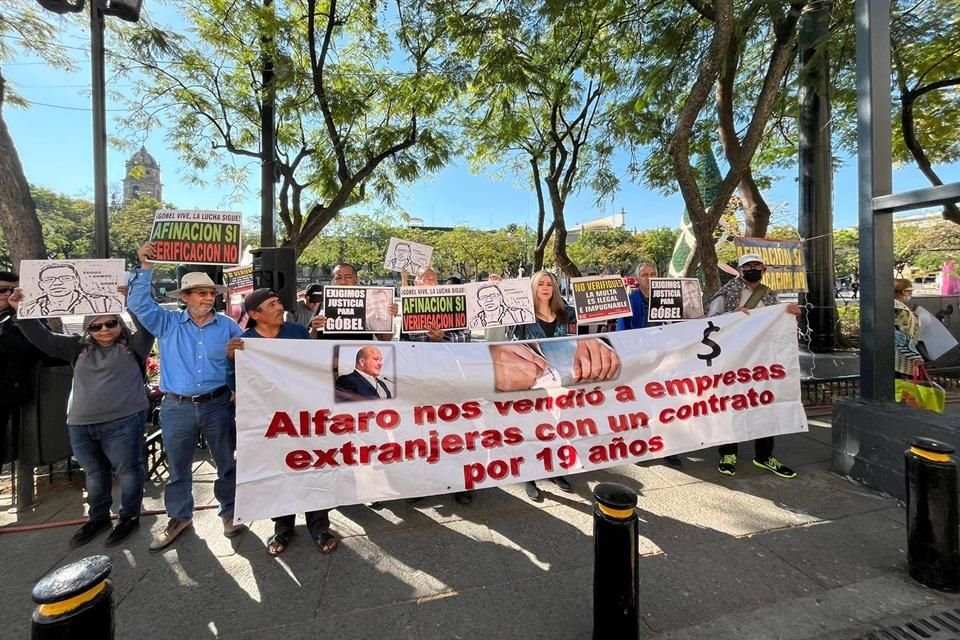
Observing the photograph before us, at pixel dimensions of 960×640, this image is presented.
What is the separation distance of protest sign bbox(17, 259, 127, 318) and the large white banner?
1220 millimetres

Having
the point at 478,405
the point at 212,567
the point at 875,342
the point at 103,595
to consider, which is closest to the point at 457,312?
the point at 478,405

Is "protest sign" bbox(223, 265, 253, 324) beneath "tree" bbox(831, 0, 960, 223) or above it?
beneath

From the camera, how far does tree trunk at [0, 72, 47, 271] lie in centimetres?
446

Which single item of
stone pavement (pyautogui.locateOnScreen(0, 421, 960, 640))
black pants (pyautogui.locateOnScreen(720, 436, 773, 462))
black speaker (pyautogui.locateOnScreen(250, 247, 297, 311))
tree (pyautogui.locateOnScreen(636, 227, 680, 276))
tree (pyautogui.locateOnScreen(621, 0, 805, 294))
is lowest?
stone pavement (pyautogui.locateOnScreen(0, 421, 960, 640))

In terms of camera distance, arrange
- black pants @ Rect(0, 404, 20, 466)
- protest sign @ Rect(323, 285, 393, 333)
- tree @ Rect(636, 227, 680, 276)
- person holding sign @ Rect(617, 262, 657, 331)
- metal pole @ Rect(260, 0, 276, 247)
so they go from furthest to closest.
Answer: tree @ Rect(636, 227, 680, 276) < metal pole @ Rect(260, 0, 276, 247) < person holding sign @ Rect(617, 262, 657, 331) < protest sign @ Rect(323, 285, 393, 333) < black pants @ Rect(0, 404, 20, 466)

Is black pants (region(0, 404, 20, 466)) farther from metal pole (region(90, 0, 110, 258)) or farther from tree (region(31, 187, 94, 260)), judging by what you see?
tree (region(31, 187, 94, 260))

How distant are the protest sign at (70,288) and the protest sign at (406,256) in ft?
8.17

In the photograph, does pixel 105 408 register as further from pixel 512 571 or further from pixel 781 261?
pixel 781 261

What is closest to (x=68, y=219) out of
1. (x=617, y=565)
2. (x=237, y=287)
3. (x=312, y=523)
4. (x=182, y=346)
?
(x=237, y=287)

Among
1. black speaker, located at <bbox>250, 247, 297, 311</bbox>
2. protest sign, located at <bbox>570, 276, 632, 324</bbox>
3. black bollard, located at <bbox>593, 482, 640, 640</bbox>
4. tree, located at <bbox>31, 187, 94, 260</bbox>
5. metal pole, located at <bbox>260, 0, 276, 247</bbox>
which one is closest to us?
black bollard, located at <bbox>593, 482, 640, 640</bbox>

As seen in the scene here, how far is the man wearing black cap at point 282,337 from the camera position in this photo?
307 cm

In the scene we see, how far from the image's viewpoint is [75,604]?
4.40ft

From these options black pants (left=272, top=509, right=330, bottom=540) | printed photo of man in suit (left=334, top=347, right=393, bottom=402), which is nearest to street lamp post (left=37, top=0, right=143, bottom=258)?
printed photo of man in suit (left=334, top=347, right=393, bottom=402)

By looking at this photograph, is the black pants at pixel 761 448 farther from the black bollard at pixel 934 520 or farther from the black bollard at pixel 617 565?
the black bollard at pixel 617 565
